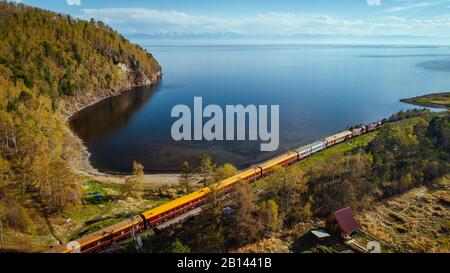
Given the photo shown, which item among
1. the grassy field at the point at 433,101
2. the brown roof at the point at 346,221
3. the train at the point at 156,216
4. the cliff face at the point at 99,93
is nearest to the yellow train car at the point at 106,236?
the train at the point at 156,216

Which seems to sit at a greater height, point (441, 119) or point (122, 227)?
point (441, 119)

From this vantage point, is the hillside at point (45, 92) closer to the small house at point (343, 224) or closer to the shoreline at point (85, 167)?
the shoreline at point (85, 167)

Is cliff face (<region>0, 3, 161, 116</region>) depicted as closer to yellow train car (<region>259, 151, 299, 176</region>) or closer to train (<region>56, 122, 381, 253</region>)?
train (<region>56, 122, 381, 253</region>)

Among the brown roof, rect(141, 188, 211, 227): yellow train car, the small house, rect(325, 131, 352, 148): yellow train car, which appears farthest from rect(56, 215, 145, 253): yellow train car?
rect(325, 131, 352, 148): yellow train car

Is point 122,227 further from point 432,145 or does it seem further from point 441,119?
point 441,119

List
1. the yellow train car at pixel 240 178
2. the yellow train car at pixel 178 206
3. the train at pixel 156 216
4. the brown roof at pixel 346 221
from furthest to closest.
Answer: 1. the yellow train car at pixel 240 178
2. the yellow train car at pixel 178 206
3. the brown roof at pixel 346 221
4. the train at pixel 156 216

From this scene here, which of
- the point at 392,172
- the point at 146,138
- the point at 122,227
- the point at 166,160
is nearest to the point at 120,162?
the point at 166,160

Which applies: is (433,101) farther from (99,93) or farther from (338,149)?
(99,93)
